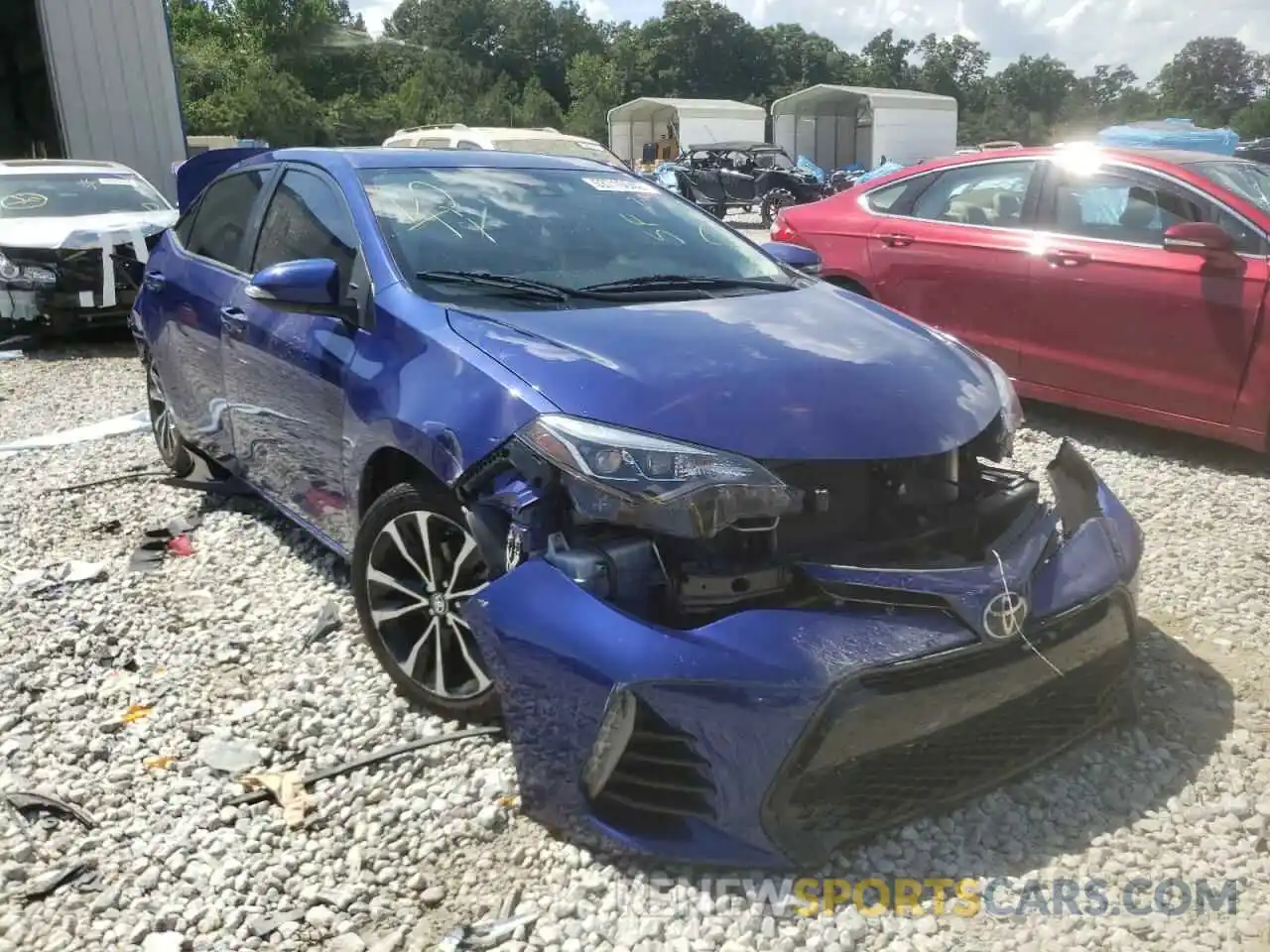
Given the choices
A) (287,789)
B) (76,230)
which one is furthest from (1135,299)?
(76,230)

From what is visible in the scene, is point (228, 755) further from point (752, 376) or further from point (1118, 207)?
point (1118, 207)

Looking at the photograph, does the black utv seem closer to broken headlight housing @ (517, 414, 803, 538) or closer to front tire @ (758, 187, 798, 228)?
front tire @ (758, 187, 798, 228)

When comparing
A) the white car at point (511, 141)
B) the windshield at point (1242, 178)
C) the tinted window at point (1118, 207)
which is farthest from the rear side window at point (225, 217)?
the white car at point (511, 141)

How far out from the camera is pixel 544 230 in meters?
3.46

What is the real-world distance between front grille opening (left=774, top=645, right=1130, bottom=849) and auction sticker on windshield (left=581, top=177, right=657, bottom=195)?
2.28 m

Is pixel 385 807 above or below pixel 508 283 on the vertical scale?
below

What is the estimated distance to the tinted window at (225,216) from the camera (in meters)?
4.21

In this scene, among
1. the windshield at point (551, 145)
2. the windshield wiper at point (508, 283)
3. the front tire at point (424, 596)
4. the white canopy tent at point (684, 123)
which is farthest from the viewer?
the white canopy tent at point (684, 123)

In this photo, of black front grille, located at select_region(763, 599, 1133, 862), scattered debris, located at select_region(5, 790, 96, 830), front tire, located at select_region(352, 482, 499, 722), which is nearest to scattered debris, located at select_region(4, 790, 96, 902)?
scattered debris, located at select_region(5, 790, 96, 830)

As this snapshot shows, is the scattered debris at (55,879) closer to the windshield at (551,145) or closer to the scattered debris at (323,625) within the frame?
the scattered debris at (323,625)

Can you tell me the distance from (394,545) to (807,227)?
452cm

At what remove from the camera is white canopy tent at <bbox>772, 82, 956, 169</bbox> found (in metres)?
36.0

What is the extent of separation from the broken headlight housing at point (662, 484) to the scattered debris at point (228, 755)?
1.27 meters

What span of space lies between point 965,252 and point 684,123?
2898 cm
